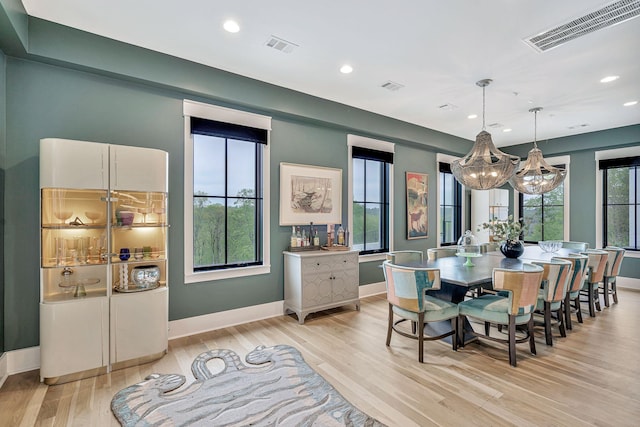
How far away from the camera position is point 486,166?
385 centimetres

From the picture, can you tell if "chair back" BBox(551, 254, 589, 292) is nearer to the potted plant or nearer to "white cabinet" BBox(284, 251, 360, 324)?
the potted plant

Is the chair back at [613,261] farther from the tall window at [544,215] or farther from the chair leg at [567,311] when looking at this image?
the tall window at [544,215]

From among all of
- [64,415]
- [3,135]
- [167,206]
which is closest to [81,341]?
[64,415]

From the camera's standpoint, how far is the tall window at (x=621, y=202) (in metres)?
6.07

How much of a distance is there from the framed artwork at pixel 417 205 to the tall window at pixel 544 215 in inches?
96.4

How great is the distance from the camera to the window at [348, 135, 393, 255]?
5.31 meters

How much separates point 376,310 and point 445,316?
1.63m

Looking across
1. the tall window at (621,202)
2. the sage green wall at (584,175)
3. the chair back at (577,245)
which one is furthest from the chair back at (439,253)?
the tall window at (621,202)

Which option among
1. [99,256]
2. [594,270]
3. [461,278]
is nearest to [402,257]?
[461,278]

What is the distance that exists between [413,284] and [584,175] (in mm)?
6118

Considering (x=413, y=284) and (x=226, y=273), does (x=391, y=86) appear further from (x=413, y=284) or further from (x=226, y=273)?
(x=226, y=273)

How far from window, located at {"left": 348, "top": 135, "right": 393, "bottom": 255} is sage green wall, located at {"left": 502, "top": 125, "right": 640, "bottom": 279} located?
4.09 m

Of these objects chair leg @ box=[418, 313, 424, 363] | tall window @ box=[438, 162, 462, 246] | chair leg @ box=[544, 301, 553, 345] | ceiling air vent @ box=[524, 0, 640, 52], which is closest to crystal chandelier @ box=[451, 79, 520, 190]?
ceiling air vent @ box=[524, 0, 640, 52]

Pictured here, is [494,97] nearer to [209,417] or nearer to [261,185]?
[261,185]
